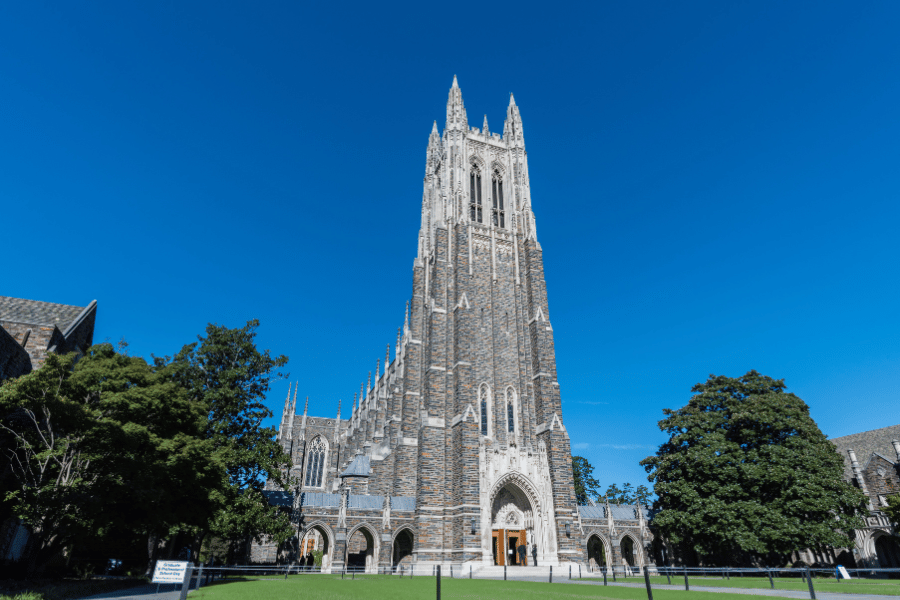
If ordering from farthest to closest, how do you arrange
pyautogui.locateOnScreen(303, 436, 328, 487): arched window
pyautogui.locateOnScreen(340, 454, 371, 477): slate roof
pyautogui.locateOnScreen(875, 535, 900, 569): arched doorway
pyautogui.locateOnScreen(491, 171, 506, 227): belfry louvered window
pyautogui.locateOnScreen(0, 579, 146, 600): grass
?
1. pyautogui.locateOnScreen(303, 436, 328, 487): arched window
2. pyautogui.locateOnScreen(491, 171, 506, 227): belfry louvered window
3. pyautogui.locateOnScreen(875, 535, 900, 569): arched doorway
4. pyautogui.locateOnScreen(340, 454, 371, 477): slate roof
5. pyautogui.locateOnScreen(0, 579, 146, 600): grass

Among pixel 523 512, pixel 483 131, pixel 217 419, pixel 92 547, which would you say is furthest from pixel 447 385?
pixel 483 131

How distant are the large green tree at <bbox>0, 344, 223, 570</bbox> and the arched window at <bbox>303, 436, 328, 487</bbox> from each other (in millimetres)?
43119

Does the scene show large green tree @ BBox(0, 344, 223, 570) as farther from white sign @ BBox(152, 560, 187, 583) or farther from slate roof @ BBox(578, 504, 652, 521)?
slate roof @ BBox(578, 504, 652, 521)

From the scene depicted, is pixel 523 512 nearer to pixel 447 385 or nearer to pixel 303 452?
pixel 447 385

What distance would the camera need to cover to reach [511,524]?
100 feet

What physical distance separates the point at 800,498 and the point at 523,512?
1509 cm

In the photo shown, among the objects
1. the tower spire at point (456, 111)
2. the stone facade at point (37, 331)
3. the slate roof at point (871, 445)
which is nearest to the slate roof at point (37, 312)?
the stone facade at point (37, 331)

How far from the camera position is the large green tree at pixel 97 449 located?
→ 639 inches

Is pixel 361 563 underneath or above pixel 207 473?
underneath

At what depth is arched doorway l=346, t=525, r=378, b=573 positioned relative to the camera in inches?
1171

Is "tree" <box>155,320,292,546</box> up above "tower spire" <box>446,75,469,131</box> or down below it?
below

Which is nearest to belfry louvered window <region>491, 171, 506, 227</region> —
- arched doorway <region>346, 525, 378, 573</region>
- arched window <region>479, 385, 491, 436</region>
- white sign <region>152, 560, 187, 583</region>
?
arched window <region>479, 385, 491, 436</region>

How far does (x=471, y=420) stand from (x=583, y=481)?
89.4 ft

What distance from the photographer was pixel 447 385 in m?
33.4
